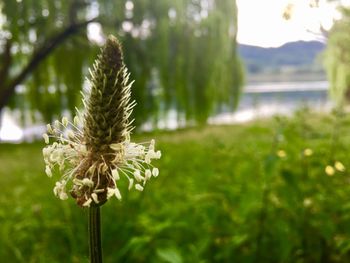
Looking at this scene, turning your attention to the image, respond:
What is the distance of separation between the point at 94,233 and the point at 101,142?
0.48 feet

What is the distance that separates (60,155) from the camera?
3.04 ft

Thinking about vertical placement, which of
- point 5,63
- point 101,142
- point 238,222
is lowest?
point 5,63

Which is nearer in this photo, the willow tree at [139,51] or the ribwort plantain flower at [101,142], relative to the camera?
the ribwort plantain flower at [101,142]

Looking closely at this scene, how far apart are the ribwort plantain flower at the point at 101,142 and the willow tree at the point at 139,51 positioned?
9839mm

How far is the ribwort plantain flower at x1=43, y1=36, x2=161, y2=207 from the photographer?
833mm

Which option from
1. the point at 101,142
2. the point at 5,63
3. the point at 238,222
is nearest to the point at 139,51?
the point at 5,63

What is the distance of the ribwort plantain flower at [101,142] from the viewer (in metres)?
0.83

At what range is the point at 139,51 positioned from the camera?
11.5 meters

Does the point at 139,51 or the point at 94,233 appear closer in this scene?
the point at 94,233

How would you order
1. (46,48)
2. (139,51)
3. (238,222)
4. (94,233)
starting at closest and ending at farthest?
(94,233)
(238,222)
(139,51)
(46,48)

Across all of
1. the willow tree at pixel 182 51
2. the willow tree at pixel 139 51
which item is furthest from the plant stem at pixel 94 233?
the willow tree at pixel 182 51

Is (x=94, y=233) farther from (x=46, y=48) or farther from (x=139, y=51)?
(x=46, y=48)

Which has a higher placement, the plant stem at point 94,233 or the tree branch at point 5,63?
the plant stem at point 94,233

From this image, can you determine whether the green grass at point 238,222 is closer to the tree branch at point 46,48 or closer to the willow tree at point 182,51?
the willow tree at point 182,51
